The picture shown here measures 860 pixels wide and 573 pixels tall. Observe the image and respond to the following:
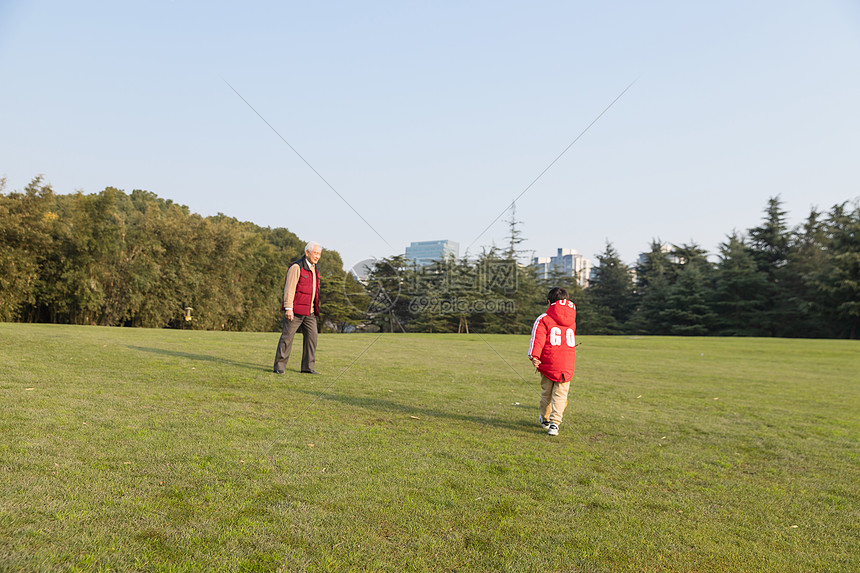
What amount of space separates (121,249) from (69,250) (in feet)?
10.4

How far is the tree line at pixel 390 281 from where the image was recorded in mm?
28109

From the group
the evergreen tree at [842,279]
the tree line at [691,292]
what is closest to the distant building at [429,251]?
the tree line at [691,292]

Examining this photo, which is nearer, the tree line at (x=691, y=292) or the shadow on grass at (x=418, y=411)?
the shadow on grass at (x=418, y=411)

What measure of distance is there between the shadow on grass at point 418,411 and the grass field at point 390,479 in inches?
2.2

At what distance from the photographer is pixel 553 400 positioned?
6.20 metres

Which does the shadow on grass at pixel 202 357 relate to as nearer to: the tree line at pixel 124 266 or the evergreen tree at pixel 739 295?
the tree line at pixel 124 266

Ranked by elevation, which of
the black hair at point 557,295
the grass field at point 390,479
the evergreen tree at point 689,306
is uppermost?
the evergreen tree at point 689,306

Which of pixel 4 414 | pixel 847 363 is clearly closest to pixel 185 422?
pixel 4 414

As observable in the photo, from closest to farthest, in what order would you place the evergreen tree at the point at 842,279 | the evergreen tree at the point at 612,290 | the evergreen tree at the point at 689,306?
1. the evergreen tree at the point at 842,279
2. the evergreen tree at the point at 689,306
3. the evergreen tree at the point at 612,290

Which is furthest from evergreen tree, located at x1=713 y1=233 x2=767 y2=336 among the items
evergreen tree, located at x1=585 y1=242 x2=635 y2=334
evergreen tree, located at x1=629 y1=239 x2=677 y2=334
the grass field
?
the grass field

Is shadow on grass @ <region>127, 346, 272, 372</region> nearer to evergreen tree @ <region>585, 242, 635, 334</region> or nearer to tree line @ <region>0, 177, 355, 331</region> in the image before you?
tree line @ <region>0, 177, 355, 331</region>

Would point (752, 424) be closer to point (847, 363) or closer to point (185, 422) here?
point (185, 422)

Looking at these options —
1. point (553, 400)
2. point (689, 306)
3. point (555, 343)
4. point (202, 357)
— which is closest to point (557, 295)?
point (555, 343)

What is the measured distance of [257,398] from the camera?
6.70m
